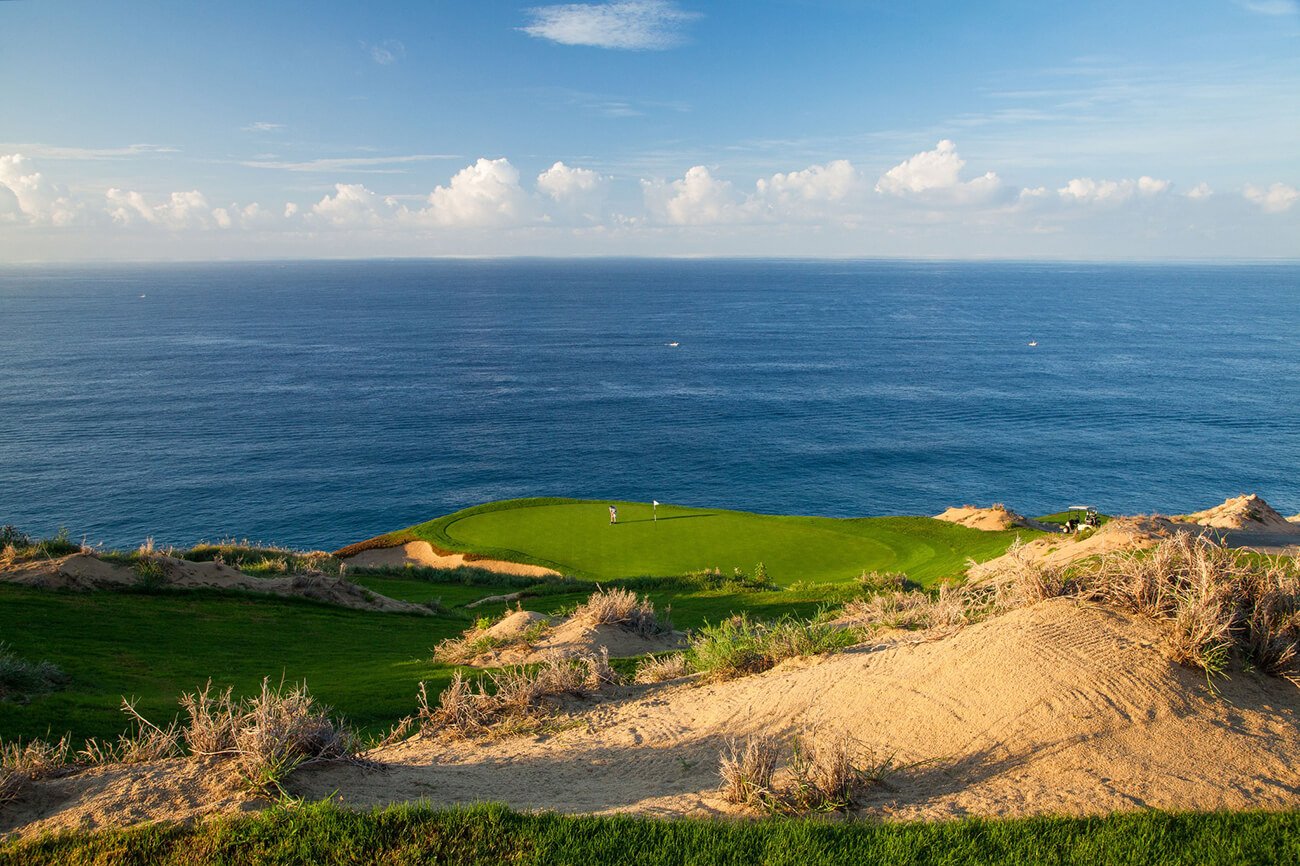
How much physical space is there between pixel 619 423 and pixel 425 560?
40292mm

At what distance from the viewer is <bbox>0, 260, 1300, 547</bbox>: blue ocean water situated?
52500 millimetres

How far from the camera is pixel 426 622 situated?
1809 centimetres

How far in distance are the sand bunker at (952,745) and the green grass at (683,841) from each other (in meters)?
0.31

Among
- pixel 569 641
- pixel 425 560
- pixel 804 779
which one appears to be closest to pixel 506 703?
pixel 804 779

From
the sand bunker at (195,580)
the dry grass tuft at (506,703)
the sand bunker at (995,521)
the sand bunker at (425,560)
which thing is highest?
the dry grass tuft at (506,703)

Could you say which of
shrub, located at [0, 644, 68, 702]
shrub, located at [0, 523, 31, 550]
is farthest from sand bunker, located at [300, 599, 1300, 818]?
shrub, located at [0, 523, 31, 550]

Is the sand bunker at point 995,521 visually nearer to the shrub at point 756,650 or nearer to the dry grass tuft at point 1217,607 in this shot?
the shrub at point 756,650

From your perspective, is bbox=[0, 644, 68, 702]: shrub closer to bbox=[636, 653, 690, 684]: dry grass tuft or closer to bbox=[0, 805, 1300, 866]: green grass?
bbox=[0, 805, 1300, 866]: green grass

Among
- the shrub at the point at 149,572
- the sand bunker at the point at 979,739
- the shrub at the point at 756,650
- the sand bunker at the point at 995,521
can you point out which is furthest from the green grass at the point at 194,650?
the sand bunker at the point at 995,521

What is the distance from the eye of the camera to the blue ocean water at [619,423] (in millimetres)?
52500

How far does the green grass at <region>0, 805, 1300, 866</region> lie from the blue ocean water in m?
43.7

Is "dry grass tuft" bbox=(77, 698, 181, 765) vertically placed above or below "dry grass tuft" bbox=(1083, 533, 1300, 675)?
below

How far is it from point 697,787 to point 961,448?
62629 mm

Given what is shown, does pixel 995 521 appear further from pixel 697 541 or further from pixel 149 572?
pixel 149 572
